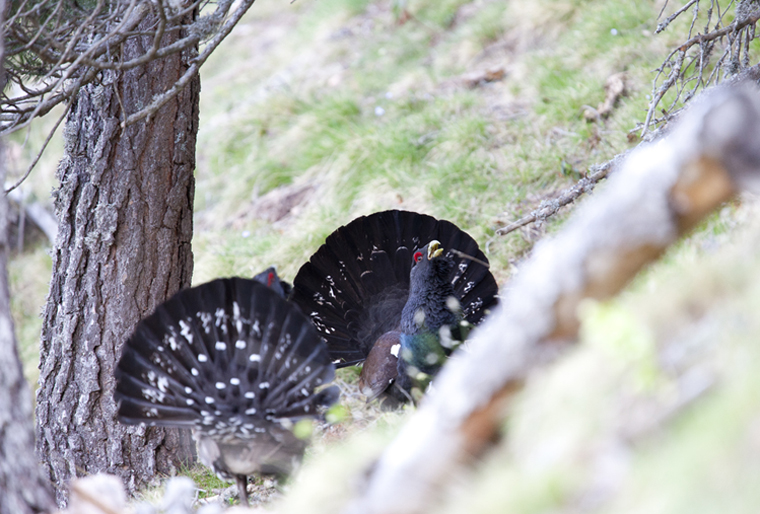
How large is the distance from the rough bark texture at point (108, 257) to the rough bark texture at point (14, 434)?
151 centimetres

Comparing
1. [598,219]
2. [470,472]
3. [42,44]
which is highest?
[42,44]

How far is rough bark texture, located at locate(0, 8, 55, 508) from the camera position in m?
1.85

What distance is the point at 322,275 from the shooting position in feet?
13.4

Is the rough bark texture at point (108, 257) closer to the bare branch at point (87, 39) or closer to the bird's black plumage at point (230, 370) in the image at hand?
the bare branch at point (87, 39)

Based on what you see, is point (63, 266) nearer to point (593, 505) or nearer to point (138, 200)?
point (138, 200)

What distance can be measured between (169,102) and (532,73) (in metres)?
4.44

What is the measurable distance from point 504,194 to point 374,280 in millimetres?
1869

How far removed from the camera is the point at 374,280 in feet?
13.8

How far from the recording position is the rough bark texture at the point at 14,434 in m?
1.85

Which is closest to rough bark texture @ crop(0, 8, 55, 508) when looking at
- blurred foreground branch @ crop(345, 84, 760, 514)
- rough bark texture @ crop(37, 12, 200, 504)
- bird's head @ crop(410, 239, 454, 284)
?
blurred foreground branch @ crop(345, 84, 760, 514)

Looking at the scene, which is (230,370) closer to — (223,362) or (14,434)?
(223,362)

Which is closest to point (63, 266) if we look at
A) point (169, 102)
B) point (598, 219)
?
point (169, 102)

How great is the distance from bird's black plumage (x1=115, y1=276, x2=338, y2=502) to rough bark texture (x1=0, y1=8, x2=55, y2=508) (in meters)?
0.77

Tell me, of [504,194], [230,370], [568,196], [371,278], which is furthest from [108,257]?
[504,194]
